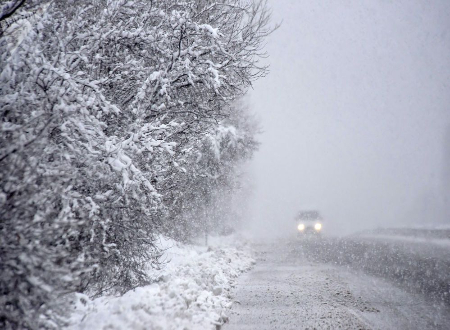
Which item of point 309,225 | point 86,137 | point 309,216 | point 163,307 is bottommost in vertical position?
point 163,307

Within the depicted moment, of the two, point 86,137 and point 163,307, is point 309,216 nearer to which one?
point 163,307

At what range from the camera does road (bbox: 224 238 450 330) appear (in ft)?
16.4

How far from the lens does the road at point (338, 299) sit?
5012 mm

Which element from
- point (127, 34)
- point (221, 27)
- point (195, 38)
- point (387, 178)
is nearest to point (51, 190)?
point (127, 34)

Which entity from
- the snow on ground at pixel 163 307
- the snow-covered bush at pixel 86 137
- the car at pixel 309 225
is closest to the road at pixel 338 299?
the snow on ground at pixel 163 307

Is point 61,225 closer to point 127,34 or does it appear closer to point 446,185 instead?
point 127,34

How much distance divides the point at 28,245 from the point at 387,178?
141m

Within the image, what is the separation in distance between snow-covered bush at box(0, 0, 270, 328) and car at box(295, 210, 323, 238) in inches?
617

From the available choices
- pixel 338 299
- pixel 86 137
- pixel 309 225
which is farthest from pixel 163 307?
pixel 309 225

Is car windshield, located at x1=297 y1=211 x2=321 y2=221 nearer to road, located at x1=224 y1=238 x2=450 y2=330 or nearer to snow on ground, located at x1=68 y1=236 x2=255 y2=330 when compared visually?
road, located at x1=224 y1=238 x2=450 y2=330

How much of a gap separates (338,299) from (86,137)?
5.23 meters

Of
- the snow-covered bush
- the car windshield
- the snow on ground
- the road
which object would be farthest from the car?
the snow-covered bush

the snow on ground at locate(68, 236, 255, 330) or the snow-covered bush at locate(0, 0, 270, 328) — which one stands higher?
the snow-covered bush at locate(0, 0, 270, 328)

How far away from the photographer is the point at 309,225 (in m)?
20.8
